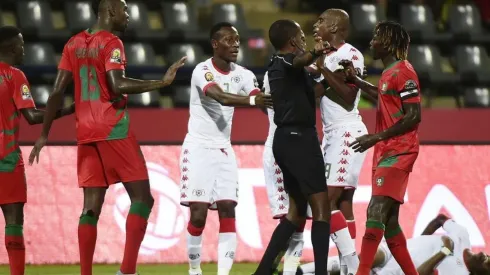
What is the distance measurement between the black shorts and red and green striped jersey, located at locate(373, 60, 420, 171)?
1.72 ft

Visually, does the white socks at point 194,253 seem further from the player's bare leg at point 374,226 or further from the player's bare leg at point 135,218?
the player's bare leg at point 374,226

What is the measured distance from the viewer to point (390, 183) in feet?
23.7

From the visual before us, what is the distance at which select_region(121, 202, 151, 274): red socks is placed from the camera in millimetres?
7227

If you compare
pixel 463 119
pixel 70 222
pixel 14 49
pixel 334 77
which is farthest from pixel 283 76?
pixel 463 119

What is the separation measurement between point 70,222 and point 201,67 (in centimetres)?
266

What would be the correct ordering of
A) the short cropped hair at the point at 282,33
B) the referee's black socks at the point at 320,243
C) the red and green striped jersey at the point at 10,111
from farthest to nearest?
the red and green striped jersey at the point at 10,111
the short cropped hair at the point at 282,33
the referee's black socks at the point at 320,243

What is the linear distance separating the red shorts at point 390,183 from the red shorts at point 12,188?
2562 mm

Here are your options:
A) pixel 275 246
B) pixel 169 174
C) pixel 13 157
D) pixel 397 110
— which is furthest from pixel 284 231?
pixel 169 174

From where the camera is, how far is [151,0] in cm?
1412

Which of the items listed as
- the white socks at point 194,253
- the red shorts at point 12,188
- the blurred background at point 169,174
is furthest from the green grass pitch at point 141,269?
the red shorts at point 12,188

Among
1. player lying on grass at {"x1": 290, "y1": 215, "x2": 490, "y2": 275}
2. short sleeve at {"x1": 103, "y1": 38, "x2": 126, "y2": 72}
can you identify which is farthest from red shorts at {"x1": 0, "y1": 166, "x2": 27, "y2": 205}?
player lying on grass at {"x1": 290, "y1": 215, "x2": 490, "y2": 275}

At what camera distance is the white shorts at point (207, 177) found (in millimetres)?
7902

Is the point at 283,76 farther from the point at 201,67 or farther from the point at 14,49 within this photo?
the point at 14,49

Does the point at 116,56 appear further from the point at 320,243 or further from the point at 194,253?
the point at 320,243
